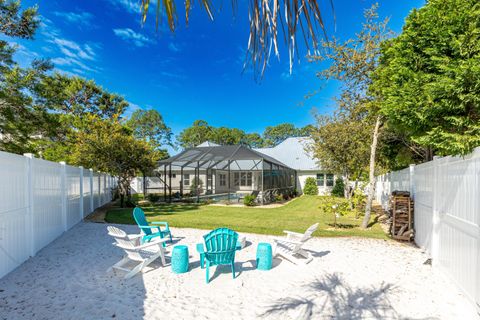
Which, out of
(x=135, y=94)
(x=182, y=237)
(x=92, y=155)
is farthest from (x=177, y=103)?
(x=182, y=237)

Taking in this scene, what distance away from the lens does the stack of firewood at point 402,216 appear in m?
7.48

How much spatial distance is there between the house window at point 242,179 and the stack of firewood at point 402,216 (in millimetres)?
19075

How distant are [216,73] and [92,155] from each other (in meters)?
11.4

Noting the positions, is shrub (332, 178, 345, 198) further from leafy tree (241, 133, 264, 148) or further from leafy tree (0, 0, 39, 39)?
leafy tree (241, 133, 264, 148)

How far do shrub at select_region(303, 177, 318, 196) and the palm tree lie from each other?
78.7 ft

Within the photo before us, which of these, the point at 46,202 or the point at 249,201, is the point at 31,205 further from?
the point at 249,201

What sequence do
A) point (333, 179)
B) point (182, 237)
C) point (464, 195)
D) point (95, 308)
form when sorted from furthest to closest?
point (333, 179), point (182, 237), point (464, 195), point (95, 308)

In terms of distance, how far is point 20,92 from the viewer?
11.2 metres

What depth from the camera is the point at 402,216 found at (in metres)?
7.69

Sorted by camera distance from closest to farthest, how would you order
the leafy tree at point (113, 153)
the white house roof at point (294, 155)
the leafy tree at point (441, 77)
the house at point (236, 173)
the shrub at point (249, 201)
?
the leafy tree at point (441, 77), the leafy tree at point (113, 153), the shrub at point (249, 201), the house at point (236, 173), the white house roof at point (294, 155)

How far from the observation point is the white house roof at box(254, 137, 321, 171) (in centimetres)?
2612

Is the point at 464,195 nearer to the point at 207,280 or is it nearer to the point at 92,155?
the point at 207,280

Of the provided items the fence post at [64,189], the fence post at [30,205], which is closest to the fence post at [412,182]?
the fence post at [30,205]

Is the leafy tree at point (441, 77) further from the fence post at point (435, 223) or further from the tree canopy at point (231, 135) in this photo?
the tree canopy at point (231, 135)
